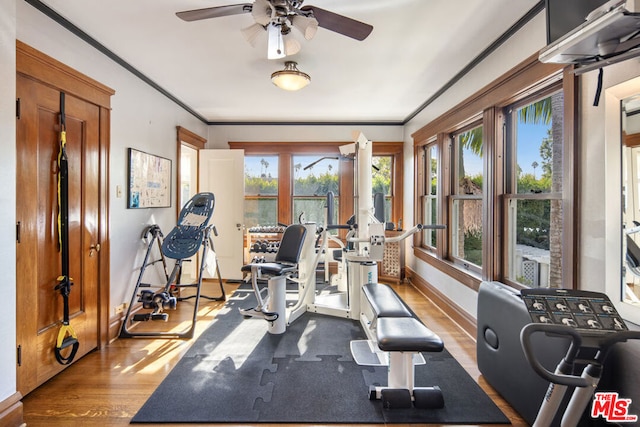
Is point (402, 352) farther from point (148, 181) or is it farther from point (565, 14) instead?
point (148, 181)

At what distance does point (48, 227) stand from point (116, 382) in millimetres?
1209

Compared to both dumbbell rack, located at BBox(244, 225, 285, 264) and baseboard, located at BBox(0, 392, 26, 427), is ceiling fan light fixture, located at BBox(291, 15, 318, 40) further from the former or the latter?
dumbbell rack, located at BBox(244, 225, 285, 264)

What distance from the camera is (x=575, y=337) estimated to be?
1030mm

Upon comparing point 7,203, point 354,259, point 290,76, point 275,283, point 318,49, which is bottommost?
point 275,283

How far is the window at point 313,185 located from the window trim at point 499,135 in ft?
5.75

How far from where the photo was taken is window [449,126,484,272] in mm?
3395

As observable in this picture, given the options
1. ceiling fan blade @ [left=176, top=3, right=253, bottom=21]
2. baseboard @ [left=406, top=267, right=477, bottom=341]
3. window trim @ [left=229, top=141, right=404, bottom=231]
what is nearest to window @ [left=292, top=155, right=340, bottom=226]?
window trim @ [left=229, top=141, right=404, bottom=231]

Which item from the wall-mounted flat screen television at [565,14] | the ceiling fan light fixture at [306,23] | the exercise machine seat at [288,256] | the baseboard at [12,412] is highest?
the ceiling fan light fixture at [306,23]

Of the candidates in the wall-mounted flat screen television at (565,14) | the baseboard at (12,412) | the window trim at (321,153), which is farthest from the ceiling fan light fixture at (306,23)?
the window trim at (321,153)

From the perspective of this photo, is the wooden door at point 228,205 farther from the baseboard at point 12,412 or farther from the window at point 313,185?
the baseboard at point 12,412

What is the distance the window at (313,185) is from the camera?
5.60 m

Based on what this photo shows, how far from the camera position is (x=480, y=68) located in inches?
116

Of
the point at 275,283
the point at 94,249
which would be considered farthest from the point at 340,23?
the point at 94,249

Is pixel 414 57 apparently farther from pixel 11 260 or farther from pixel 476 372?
pixel 11 260
